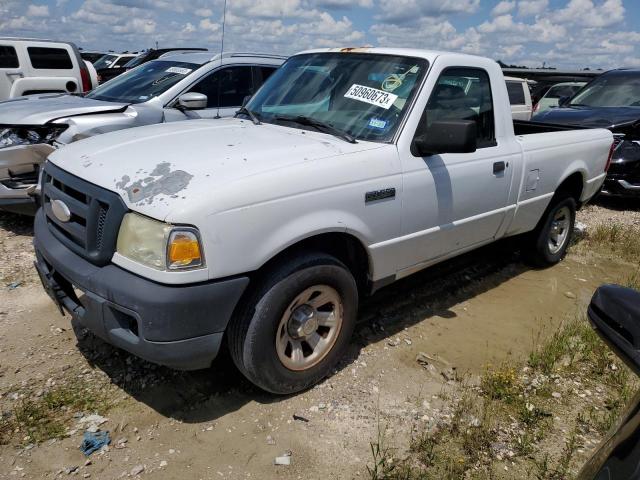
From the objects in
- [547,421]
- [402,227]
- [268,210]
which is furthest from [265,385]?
[547,421]

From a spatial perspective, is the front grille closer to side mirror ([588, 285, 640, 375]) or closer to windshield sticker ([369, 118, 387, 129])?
windshield sticker ([369, 118, 387, 129])

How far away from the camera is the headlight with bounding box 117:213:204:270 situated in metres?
2.39

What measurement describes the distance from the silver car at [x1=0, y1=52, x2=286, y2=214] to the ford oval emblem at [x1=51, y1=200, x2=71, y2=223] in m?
2.40

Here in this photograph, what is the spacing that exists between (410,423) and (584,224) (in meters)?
5.58

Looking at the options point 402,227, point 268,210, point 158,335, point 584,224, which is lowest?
point 584,224

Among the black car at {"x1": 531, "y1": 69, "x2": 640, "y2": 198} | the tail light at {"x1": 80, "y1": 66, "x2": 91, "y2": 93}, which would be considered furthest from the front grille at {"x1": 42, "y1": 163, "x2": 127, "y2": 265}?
the tail light at {"x1": 80, "y1": 66, "x2": 91, "y2": 93}

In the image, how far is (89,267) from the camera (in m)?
2.63

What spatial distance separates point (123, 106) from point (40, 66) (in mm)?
6342

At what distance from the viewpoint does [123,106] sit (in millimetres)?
5855

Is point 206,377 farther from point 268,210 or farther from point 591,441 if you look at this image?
point 591,441

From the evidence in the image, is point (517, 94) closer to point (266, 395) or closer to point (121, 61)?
point (266, 395)

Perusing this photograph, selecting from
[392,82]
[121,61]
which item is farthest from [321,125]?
[121,61]

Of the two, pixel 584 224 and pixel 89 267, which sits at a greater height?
pixel 89 267

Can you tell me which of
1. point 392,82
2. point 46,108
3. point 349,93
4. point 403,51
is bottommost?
point 46,108
